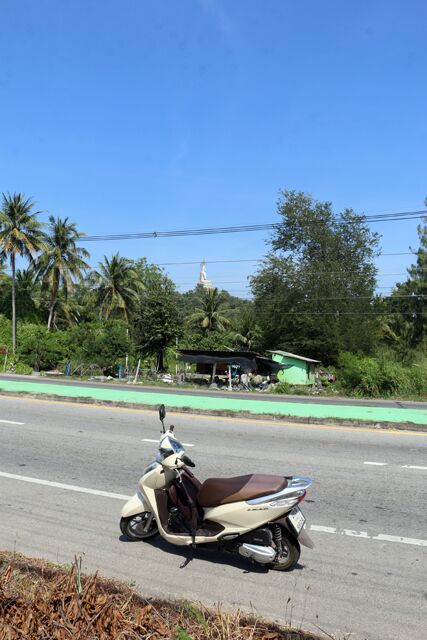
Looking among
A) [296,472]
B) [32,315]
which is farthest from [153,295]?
[296,472]

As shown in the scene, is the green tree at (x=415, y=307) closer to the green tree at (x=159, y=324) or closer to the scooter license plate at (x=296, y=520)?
the green tree at (x=159, y=324)

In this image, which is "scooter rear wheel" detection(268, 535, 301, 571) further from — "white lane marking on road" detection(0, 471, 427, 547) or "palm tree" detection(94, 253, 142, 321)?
"palm tree" detection(94, 253, 142, 321)

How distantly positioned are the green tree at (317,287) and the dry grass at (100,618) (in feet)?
137

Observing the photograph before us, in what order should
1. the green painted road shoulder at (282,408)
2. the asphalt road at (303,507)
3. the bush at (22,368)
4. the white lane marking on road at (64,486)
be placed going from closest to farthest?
1. the asphalt road at (303,507)
2. the white lane marking on road at (64,486)
3. the green painted road shoulder at (282,408)
4. the bush at (22,368)

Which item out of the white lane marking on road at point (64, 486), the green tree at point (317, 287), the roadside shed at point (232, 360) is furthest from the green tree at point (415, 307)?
the white lane marking on road at point (64, 486)

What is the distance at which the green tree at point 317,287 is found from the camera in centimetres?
4475

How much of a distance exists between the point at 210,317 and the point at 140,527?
2144 inches

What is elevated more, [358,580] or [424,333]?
[424,333]

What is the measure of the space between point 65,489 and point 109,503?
2.99ft

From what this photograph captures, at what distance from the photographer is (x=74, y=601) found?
10.5 ft

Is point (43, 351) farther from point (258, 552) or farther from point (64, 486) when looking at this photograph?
point (258, 552)

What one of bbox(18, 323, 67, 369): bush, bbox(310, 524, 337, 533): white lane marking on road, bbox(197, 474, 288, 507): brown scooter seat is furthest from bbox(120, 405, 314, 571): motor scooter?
bbox(18, 323, 67, 369): bush

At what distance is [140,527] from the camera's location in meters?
5.44

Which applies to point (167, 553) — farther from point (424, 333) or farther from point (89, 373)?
point (424, 333)
